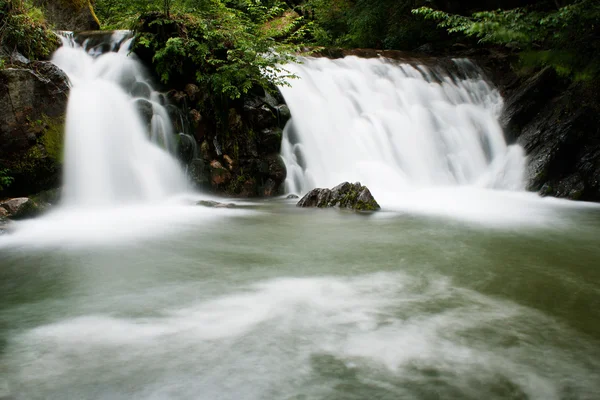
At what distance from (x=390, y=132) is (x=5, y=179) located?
8412mm

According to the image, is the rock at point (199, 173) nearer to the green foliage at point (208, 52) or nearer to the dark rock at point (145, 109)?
the dark rock at point (145, 109)

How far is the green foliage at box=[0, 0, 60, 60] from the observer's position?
738cm

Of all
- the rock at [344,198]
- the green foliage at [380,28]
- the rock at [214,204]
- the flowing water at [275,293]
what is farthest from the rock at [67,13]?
the green foliage at [380,28]

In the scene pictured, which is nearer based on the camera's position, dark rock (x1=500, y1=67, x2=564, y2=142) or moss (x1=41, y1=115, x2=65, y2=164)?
moss (x1=41, y1=115, x2=65, y2=164)

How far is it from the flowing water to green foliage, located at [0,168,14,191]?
841mm

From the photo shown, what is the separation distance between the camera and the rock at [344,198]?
695 cm

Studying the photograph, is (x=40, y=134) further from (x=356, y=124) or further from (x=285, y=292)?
(x=356, y=124)

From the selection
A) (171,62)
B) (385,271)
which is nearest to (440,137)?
(171,62)

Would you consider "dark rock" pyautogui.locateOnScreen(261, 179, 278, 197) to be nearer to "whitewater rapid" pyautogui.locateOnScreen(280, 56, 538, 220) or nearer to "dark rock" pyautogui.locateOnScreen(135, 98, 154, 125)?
"whitewater rapid" pyautogui.locateOnScreen(280, 56, 538, 220)

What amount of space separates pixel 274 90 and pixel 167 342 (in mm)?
7962

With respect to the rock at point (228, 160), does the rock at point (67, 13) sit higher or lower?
higher

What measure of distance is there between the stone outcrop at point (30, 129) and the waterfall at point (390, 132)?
14.8 ft

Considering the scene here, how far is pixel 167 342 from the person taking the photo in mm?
2312

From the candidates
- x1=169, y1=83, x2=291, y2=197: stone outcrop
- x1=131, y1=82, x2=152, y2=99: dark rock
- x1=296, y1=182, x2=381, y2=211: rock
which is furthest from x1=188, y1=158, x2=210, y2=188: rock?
x1=296, y1=182, x2=381, y2=211: rock
